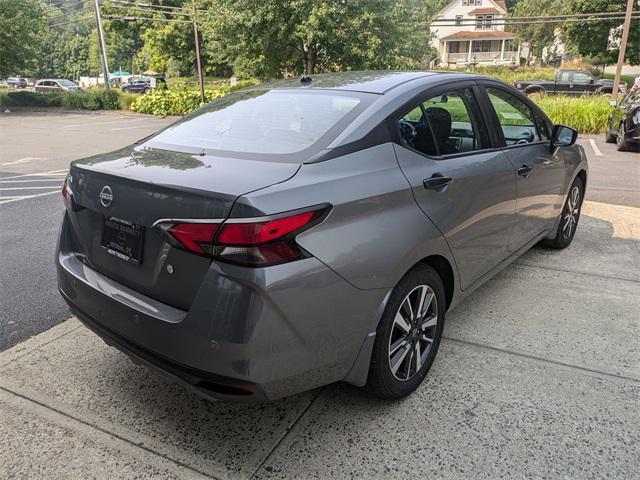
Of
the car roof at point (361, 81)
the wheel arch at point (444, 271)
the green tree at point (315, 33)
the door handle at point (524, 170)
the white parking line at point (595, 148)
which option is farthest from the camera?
the green tree at point (315, 33)

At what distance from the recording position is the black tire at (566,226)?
4727mm

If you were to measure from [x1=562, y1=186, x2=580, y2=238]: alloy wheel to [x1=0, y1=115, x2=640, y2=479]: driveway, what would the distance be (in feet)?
4.50

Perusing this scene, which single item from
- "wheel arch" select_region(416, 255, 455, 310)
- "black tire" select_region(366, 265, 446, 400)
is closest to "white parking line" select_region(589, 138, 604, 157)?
"wheel arch" select_region(416, 255, 455, 310)

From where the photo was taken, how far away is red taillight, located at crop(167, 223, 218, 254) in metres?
1.91

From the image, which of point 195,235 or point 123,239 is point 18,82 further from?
point 195,235

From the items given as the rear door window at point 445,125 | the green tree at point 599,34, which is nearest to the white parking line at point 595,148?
the rear door window at point 445,125

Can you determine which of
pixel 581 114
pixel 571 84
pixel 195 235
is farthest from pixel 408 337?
pixel 571 84

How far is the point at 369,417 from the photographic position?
2.56 m

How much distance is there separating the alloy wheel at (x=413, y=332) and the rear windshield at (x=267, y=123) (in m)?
0.93

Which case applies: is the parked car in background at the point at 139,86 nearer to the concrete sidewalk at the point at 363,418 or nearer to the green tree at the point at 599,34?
the green tree at the point at 599,34

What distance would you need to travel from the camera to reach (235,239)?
6.16ft

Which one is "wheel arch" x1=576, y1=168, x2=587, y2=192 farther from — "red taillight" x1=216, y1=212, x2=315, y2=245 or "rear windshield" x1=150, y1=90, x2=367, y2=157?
"red taillight" x1=216, y1=212, x2=315, y2=245

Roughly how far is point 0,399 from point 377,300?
204 cm

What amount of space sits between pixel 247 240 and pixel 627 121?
39.3 feet
